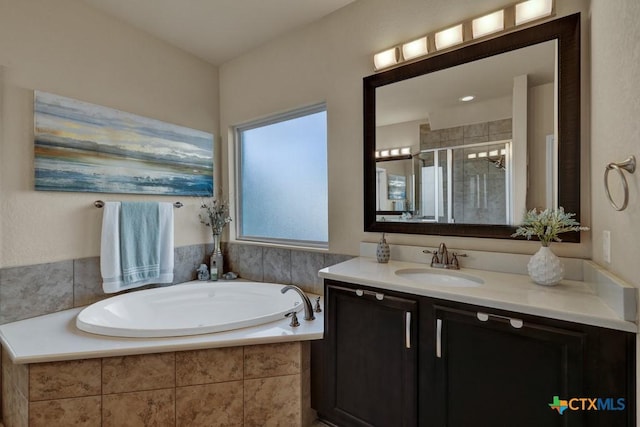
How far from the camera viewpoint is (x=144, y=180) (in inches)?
95.9

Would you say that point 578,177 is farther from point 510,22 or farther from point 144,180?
point 144,180

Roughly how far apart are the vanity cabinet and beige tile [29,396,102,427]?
3.80 feet

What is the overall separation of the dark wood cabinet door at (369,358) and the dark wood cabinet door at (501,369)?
125 mm

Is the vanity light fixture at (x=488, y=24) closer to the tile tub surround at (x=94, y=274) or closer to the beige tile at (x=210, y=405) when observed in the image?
the tile tub surround at (x=94, y=274)

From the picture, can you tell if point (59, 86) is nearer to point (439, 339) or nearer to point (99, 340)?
point (99, 340)

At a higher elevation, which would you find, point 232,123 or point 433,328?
Answer: point 232,123

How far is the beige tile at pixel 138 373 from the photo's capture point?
146cm

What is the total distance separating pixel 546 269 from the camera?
1.31m

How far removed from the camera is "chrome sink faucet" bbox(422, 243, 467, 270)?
67.3 inches

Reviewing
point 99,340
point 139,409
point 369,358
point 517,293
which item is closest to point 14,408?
point 99,340

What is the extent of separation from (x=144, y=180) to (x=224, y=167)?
31.8 inches

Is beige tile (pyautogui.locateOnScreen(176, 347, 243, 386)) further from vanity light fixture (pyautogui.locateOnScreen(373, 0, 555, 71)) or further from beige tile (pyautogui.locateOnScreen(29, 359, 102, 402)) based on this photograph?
vanity light fixture (pyautogui.locateOnScreen(373, 0, 555, 71))

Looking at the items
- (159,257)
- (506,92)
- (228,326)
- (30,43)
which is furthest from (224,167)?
(506,92)

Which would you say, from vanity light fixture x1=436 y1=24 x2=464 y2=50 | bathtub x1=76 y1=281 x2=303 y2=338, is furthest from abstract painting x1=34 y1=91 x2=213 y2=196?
vanity light fixture x1=436 y1=24 x2=464 y2=50
